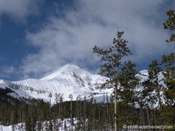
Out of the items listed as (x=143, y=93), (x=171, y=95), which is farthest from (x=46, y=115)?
(x=171, y=95)

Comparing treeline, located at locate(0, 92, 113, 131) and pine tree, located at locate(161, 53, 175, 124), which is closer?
pine tree, located at locate(161, 53, 175, 124)

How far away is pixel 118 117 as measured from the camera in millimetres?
17312

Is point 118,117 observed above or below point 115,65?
below

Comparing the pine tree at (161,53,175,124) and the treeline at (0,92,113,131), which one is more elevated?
the pine tree at (161,53,175,124)

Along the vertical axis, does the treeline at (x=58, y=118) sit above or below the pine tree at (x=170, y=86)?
below

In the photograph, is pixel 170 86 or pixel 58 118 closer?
pixel 170 86

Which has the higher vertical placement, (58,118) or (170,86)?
(170,86)

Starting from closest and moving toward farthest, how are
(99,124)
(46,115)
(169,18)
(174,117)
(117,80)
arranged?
1. (169,18)
2. (174,117)
3. (117,80)
4. (99,124)
5. (46,115)

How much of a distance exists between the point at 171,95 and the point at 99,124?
57212 mm

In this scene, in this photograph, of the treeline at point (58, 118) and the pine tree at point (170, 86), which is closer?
the pine tree at point (170, 86)

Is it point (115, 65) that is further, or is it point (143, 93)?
point (143, 93)

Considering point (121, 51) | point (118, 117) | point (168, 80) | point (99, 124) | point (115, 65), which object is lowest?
point (99, 124)

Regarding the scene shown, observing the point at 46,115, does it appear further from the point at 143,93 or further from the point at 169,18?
the point at 169,18

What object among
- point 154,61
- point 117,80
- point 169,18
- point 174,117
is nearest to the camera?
point 169,18
